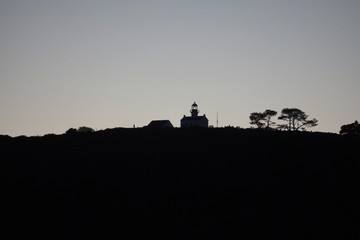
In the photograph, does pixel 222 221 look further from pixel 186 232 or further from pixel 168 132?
pixel 168 132

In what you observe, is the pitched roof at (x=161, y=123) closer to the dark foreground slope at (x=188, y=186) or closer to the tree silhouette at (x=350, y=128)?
the dark foreground slope at (x=188, y=186)

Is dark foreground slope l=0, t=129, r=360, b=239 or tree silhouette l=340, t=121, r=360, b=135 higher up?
tree silhouette l=340, t=121, r=360, b=135

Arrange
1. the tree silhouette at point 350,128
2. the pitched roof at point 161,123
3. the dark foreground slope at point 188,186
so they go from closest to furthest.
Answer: the dark foreground slope at point 188,186 → the tree silhouette at point 350,128 → the pitched roof at point 161,123

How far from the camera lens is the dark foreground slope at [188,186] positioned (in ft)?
83.4

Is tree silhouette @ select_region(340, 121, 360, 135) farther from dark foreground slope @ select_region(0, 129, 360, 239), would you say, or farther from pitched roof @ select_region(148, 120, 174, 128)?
pitched roof @ select_region(148, 120, 174, 128)

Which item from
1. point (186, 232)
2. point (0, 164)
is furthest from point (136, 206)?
point (0, 164)

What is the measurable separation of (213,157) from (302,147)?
11.8m

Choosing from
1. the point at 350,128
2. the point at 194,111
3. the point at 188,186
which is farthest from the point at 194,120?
the point at 188,186

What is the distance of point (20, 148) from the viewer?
157 ft

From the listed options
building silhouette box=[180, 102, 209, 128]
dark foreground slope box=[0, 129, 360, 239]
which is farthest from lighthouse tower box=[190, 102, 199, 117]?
dark foreground slope box=[0, 129, 360, 239]

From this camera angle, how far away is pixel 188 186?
32.3 meters

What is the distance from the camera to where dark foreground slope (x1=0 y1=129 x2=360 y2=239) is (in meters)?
25.4

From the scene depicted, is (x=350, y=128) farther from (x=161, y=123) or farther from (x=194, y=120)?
(x=161, y=123)

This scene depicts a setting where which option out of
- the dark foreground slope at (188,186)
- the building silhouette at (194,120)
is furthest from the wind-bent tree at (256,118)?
the dark foreground slope at (188,186)
